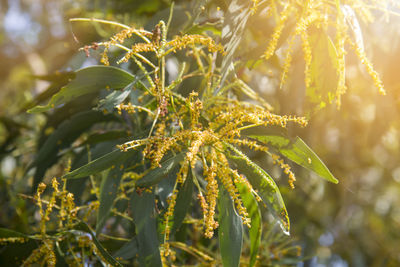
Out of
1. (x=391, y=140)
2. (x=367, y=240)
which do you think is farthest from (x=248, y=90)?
(x=367, y=240)

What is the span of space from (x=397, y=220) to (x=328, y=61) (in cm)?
337

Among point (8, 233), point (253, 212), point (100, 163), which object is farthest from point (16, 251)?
point (253, 212)

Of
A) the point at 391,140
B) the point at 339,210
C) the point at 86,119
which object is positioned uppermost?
the point at 86,119

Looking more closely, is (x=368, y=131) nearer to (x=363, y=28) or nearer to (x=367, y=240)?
(x=363, y=28)

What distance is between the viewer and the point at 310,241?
116 inches

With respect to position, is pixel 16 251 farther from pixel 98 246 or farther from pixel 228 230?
pixel 228 230

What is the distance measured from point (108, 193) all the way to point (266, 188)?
0.45 metres

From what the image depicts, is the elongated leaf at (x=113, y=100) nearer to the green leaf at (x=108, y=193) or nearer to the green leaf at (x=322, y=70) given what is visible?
the green leaf at (x=108, y=193)

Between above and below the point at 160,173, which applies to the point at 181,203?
below

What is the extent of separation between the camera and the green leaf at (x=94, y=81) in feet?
3.66

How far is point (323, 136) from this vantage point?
303 cm

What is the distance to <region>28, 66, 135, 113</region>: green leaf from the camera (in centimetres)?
112

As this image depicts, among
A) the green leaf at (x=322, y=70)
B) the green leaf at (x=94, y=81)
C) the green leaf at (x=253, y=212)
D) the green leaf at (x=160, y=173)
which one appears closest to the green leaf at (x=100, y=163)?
the green leaf at (x=160, y=173)

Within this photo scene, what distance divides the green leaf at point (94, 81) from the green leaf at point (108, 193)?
240 millimetres
